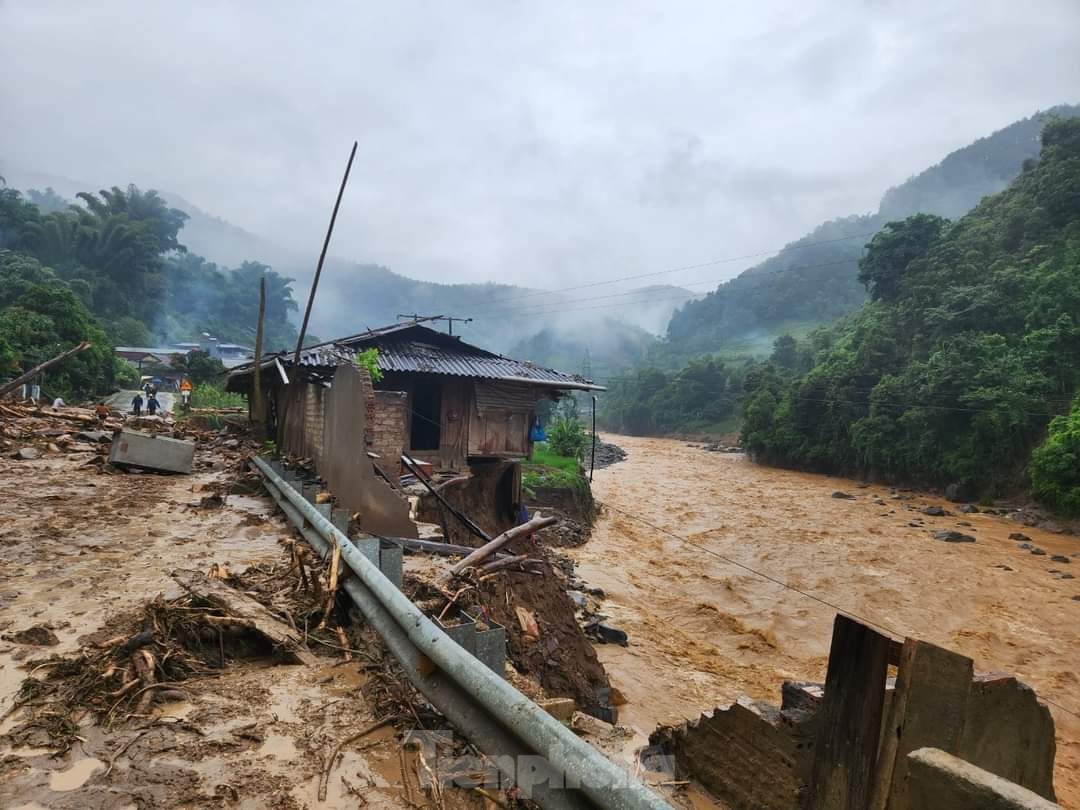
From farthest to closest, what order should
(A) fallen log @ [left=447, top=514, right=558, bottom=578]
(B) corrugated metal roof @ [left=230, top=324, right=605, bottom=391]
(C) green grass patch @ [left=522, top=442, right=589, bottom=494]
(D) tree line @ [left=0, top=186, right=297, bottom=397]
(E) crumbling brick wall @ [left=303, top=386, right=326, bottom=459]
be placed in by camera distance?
(D) tree line @ [left=0, top=186, right=297, bottom=397], (C) green grass patch @ [left=522, top=442, right=589, bottom=494], (B) corrugated metal roof @ [left=230, top=324, right=605, bottom=391], (E) crumbling brick wall @ [left=303, top=386, right=326, bottom=459], (A) fallen log @ [left=447, top=514, right=558, bottom=578]

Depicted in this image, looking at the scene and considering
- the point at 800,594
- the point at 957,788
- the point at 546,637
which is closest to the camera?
the point at 957,788

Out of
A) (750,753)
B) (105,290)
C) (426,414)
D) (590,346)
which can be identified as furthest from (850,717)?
(590,346)

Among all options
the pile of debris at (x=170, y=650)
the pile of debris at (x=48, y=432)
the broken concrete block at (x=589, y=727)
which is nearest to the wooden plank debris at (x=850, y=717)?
the broken concrete block at (x=589, y=727)

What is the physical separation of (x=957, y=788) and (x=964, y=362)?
92.7ft

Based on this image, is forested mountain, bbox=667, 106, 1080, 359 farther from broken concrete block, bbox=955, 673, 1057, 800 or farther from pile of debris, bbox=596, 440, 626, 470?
broken concrete block, bbox=955, 673, 1057, 800

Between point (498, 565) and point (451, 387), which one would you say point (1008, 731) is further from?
point (451, 387)

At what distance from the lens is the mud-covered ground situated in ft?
5.99

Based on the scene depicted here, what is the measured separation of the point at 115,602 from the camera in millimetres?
3537

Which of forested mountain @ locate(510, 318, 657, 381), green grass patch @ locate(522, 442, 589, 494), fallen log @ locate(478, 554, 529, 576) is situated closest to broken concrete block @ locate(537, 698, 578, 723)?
fallen log @ locate(478, 554, 529, 576)

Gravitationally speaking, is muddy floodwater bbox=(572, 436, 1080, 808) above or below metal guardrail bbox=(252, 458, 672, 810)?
below

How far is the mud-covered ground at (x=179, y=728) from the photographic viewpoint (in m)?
1.83

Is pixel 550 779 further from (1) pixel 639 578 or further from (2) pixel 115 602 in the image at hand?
(1) pixel 639 578

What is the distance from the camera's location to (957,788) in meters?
1.36

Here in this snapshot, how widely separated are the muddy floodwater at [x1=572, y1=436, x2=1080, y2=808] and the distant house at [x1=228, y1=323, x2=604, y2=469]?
4.08 metres
